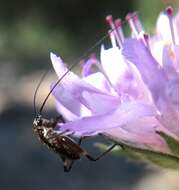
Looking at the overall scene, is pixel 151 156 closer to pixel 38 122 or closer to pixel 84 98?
pixel 84 98

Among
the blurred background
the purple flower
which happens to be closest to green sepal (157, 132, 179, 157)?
the purple flower

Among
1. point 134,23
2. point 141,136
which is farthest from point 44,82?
point 141,136

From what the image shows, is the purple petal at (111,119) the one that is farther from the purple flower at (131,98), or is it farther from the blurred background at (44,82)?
the blurred background at (44,82)

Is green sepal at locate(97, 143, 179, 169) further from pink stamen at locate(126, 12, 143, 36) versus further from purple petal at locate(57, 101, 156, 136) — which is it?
pink stamen at locate(126, 12, 143, 36)

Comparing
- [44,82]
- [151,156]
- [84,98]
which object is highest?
[84,98]

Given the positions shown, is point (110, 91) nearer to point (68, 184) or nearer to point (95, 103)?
point (95, 103)

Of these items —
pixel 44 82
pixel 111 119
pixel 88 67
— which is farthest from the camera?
pixel 44 82
